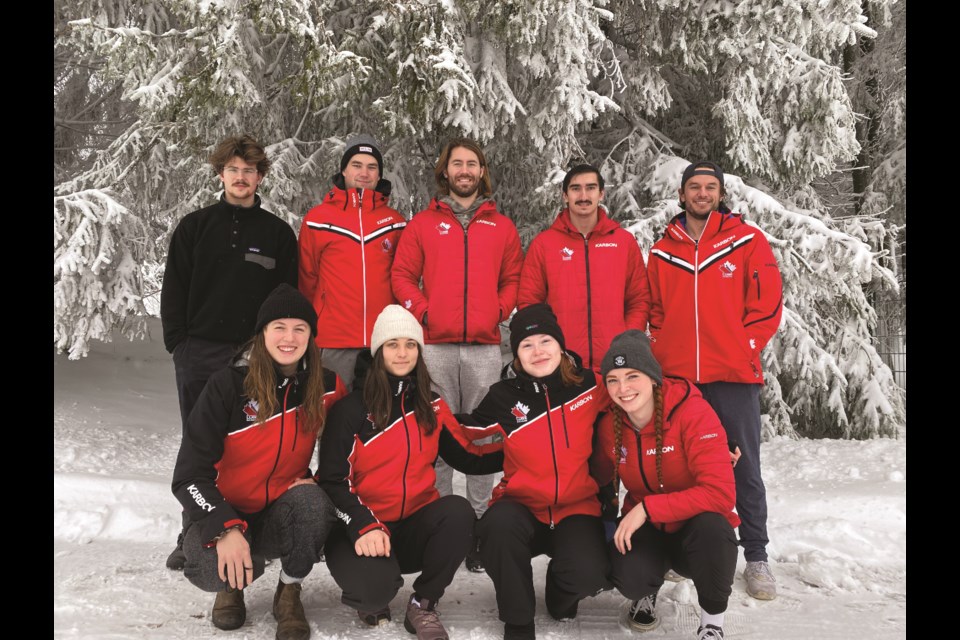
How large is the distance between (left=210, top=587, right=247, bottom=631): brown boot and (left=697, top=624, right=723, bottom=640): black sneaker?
6.07ft

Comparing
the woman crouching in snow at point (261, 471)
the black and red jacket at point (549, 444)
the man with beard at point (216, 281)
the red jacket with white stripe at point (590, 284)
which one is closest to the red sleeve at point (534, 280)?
the red jacket with white stripe at point (590, 284)

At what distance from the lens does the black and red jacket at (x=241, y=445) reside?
9.56 ft

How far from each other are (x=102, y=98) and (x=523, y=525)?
8.21 meters

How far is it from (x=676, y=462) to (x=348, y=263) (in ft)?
6.78

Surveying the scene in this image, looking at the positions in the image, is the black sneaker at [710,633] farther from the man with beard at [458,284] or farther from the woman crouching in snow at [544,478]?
the man with beard at [458,284]

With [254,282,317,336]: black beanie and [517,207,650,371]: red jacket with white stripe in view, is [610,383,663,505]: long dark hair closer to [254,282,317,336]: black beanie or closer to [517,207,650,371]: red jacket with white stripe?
[517,207,650,371]: red jacket with white stripe

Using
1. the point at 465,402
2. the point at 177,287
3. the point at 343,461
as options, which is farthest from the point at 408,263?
the point at 343,461

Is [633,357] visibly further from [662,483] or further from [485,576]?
[485,576]

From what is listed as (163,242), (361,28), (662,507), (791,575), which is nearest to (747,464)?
(791,575)

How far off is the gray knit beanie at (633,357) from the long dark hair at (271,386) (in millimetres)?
1229

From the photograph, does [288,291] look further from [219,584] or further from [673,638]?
[673,638]

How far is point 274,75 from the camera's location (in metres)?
6.25

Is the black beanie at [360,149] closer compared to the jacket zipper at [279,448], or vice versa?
the jacket zipper at [279,448]

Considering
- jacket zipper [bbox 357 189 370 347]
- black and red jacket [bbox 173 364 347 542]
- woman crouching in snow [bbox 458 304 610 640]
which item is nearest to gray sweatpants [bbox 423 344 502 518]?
jacket zipper [bbox 357 189 370 347]
